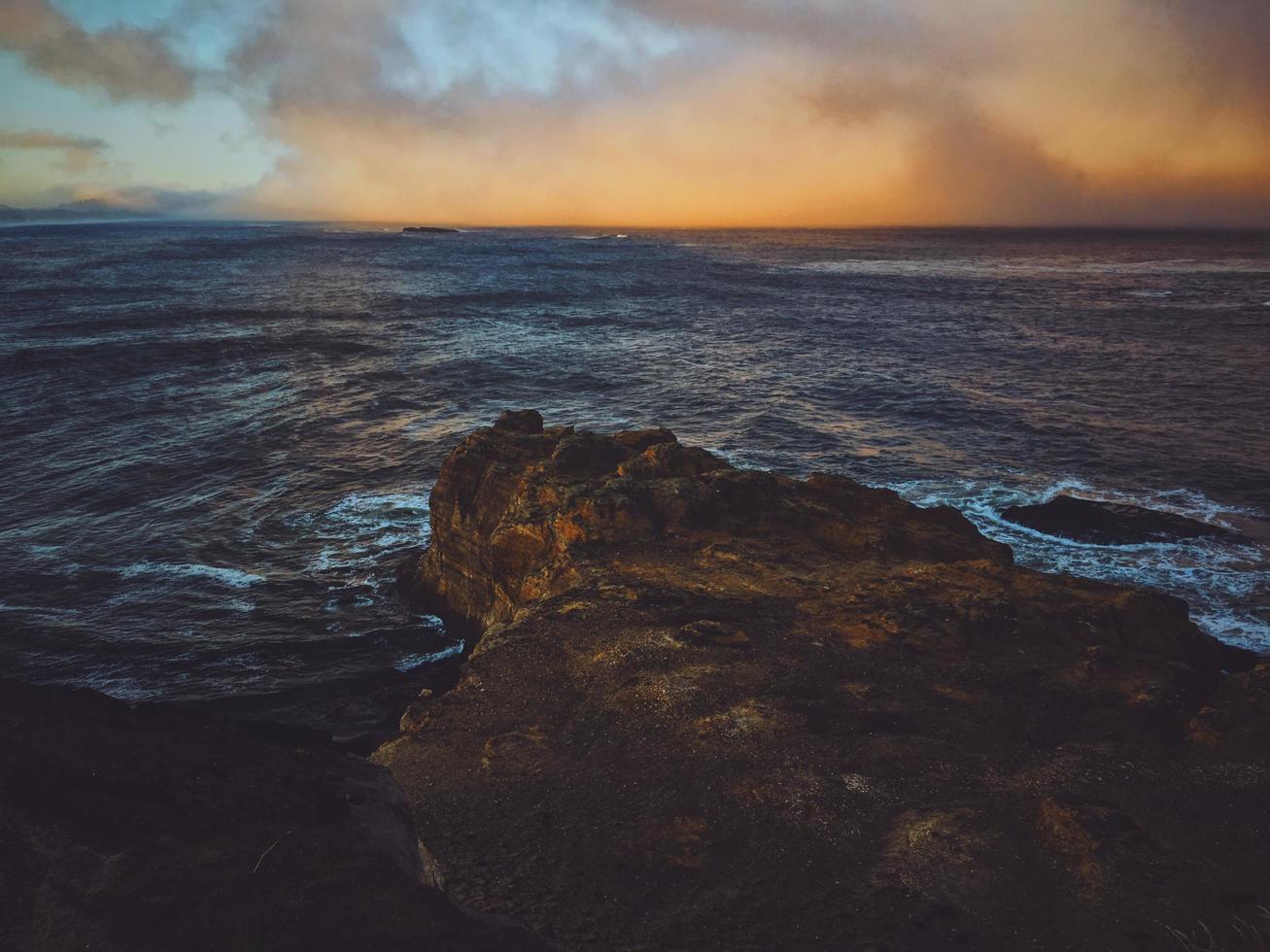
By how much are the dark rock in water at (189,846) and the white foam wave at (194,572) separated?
52.2 feet

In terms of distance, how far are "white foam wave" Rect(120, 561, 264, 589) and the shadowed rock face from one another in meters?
9.51

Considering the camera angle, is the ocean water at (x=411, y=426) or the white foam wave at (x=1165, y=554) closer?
the white foam wave at (x=1165, y=554)

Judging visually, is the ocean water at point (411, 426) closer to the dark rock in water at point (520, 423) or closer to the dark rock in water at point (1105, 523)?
the dark rock in water at point (1105, 523)

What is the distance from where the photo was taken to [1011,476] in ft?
88.1

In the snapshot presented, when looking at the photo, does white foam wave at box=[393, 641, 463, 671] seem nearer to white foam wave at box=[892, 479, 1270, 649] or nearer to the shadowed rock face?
the shadowed rock face

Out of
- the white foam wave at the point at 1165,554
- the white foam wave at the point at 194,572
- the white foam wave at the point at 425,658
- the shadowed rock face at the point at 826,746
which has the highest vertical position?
the shadowed rock face at the point at 826,746

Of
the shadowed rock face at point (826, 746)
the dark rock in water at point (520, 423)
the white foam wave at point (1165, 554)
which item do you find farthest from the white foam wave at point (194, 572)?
the white foam wave at point (1165, 554)

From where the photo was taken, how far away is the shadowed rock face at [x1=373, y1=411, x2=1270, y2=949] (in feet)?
24.1

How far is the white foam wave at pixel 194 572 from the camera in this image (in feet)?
66.4

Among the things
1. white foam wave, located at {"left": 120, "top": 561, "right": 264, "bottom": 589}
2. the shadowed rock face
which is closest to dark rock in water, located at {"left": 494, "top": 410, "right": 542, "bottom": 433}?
the shadowed rock face

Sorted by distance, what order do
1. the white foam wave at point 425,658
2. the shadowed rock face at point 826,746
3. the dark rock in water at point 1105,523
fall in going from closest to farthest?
the shadowed rock face at point 826,746 < the white foam wave at point 425,658 < the dark rock in water at point 1105,523

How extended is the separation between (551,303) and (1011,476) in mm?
59896

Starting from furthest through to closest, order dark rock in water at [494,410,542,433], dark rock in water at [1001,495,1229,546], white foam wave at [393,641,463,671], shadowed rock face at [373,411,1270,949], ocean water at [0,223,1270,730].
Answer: dark rock in water at [1001,495,1229,546] < dark rock in water at [494,410,542,433] < ocean water at [0,223,1270,730] < white foam wave at [393,641,463,671] < shadowed rock face at [373,411,1270,949]

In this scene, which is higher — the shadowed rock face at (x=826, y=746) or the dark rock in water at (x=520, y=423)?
the dark rock in water at (x=520, y=423)
